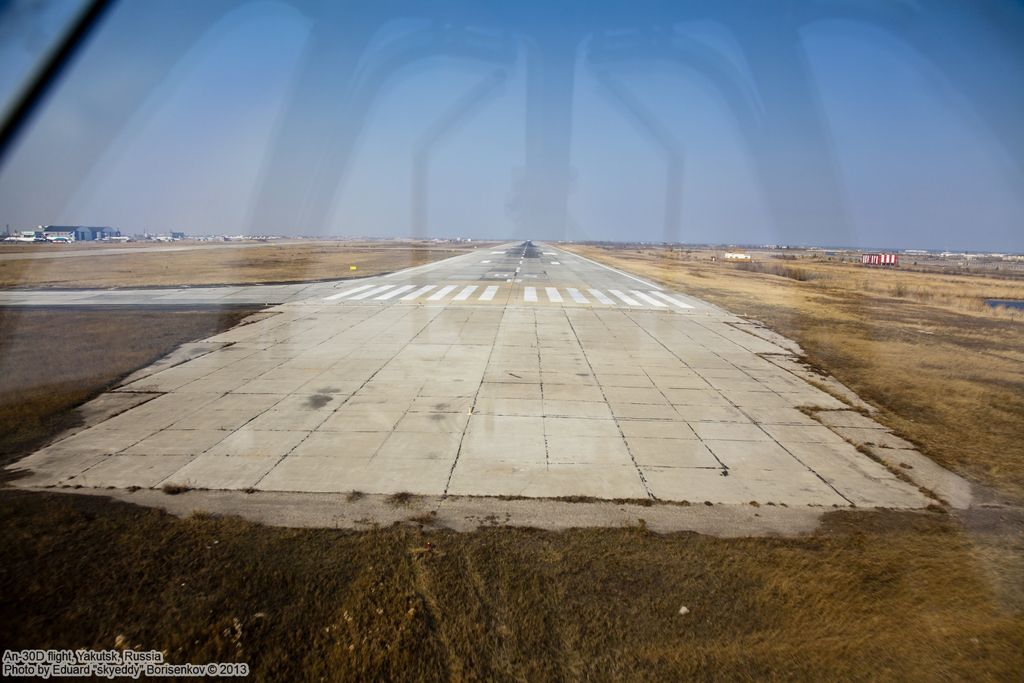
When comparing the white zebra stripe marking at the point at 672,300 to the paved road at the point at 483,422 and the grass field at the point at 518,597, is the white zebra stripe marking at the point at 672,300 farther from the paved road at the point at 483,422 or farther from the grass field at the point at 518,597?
the grass field at the point at 518,597

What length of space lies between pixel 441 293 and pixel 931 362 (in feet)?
64.7

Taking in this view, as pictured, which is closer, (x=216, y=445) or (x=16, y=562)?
(x=16, y=562)

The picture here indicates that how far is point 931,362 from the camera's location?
13.9 m

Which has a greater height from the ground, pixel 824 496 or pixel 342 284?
pixel 342 284

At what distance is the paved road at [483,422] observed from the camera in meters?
6.71

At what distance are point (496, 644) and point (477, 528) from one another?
5.35 feet

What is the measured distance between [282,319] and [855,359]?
18.5m

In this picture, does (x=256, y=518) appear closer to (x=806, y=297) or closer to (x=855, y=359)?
(x=855, y=359)

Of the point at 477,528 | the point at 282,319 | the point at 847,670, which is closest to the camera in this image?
the point at 847,670

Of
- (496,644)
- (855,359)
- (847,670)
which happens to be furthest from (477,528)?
(855,359)

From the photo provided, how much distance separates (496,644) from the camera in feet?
13.1

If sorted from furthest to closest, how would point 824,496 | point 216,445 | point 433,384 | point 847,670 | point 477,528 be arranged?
point 433,384 < point 216,445 < point 824,496 < point 477,528 < point 847,670

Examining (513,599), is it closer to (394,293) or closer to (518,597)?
(518,597)

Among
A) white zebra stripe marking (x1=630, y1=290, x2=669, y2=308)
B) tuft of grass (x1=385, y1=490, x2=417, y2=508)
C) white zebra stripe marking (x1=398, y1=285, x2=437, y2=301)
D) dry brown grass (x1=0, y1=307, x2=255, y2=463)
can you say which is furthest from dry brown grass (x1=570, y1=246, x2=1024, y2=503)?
white zebra stripe marking (x1=398, y1=285, x2=437, y2=301)
